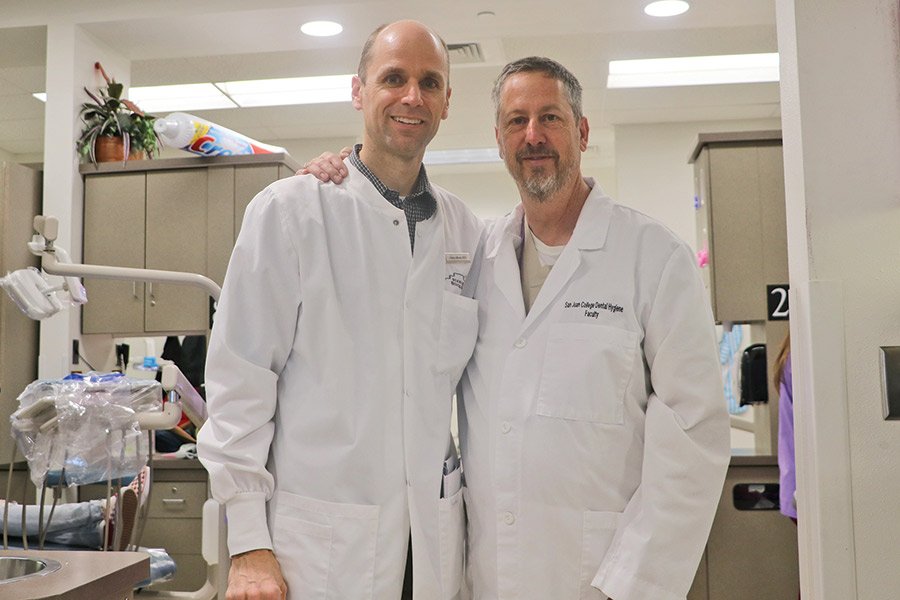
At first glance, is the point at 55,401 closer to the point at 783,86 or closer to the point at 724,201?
the point at 783,86

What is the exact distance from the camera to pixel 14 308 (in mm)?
3809

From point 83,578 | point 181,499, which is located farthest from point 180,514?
point 83,578

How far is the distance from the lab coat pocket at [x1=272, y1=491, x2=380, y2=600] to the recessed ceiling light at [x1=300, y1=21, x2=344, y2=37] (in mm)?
3100

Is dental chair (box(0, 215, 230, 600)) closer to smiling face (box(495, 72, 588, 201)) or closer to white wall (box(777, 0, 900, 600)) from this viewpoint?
smiling face (box(495, 72, 588, 201))

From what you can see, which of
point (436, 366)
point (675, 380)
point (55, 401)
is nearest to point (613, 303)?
point (675, 380)

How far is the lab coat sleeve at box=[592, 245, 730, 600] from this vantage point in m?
1.49

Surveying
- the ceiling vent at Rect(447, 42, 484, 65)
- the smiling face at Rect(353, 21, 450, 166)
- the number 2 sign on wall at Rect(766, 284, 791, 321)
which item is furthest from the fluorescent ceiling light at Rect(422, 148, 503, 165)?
the smiling face at Rect(353, 21, 450, 166)

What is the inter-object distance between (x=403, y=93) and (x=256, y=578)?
970 mm

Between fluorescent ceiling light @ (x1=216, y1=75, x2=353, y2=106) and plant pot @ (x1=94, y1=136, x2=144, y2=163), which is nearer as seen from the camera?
plant pot @ (x1=94, y1=136, x2=144, y2=163)

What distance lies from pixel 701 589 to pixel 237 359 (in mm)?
2698

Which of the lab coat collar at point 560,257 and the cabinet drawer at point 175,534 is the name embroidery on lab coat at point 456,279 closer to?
the lab coat collar at point 560,257

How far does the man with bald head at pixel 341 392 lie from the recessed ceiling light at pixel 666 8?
8.44ft

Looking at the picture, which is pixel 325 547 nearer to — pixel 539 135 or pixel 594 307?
pixel 594 307

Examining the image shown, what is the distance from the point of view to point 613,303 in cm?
160
